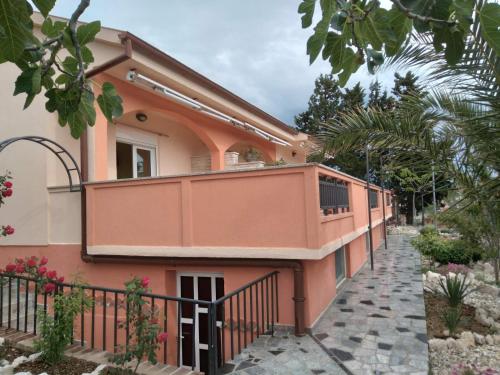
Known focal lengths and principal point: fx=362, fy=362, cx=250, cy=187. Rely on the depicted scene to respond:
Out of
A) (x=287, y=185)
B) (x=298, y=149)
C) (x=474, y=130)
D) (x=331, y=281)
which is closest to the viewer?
(x=474, y=130)

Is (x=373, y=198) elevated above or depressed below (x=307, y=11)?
below

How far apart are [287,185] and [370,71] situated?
12.6 ft

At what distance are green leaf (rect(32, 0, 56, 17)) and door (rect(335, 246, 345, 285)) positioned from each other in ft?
25.5

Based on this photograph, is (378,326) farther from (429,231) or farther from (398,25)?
(429,231)

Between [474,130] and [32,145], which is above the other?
[32,145]

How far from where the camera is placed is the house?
5.54 meters

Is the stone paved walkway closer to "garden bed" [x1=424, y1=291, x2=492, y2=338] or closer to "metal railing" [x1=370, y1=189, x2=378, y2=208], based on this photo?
"garden bed" [x1=424, y1=291, x2=492, y2=338]

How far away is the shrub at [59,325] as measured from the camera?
4.17 metres

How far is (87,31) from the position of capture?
1923 millimetres

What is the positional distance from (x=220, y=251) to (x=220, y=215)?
22.9 inches

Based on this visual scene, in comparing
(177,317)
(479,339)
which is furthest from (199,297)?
(479,339)

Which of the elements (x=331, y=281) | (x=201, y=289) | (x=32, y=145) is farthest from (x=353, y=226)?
(x=32, y=145)

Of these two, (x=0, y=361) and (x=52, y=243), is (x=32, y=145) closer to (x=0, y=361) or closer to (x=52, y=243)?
(x=52, y=243)

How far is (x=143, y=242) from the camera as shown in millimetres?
6492
